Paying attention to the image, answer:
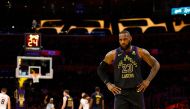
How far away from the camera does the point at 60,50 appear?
92.8ft

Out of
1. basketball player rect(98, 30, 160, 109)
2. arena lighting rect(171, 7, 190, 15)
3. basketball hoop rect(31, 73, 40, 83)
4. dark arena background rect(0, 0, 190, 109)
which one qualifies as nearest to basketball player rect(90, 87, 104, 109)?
basketball hoop rect(31, 73, 40, 83)

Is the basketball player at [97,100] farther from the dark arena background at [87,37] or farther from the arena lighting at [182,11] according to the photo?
the arena lighting at [182,11]

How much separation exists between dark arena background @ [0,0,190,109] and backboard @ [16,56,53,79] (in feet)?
19.0

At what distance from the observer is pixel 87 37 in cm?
2664

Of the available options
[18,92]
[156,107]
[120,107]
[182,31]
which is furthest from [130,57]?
[182,31]

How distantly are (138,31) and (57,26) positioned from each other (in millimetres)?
5815

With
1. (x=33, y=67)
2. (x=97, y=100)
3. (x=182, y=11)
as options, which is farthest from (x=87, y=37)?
(x=97, y=100)

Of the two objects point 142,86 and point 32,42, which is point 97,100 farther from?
point 142,86

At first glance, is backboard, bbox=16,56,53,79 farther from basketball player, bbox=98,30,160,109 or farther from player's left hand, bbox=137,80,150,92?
player's left hand, bbox=137,80,150,92

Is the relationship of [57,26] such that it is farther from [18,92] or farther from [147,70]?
[18,92]

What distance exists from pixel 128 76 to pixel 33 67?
1358cm

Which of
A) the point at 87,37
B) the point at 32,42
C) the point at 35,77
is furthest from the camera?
the point at 87,37

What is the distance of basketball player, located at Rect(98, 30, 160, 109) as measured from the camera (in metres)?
5.70

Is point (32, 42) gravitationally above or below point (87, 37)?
above
